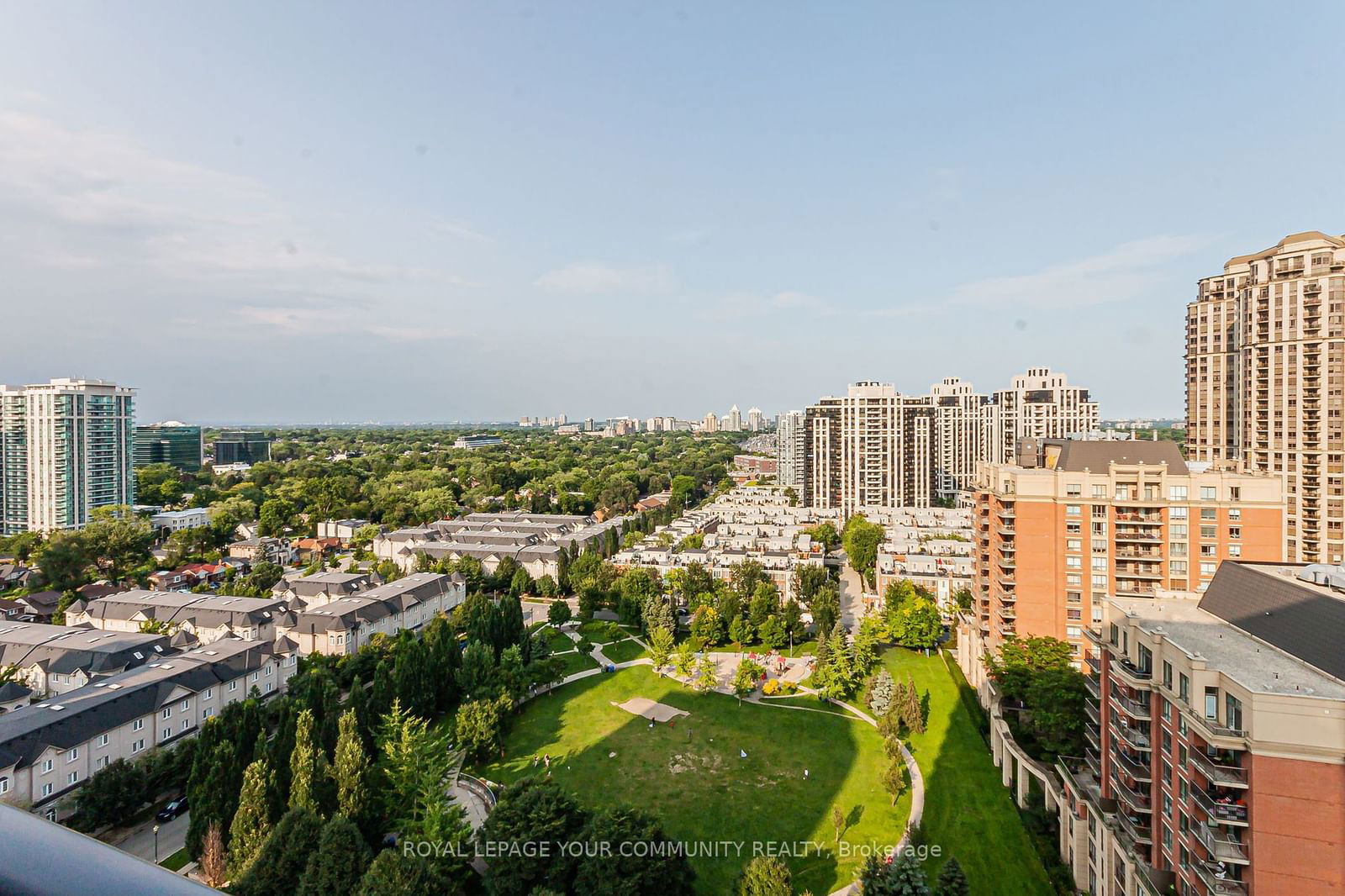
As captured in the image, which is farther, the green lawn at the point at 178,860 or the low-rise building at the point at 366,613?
the low-rise building at the point at 366,613

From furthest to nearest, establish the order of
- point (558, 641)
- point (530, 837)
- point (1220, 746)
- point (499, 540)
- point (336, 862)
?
point (499, 540), point (558, 641), point (530, 837), point (336, 862), point (1220, 746)

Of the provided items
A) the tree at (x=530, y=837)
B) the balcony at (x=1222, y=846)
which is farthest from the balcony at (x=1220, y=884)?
the tree at (x=530, y=837)

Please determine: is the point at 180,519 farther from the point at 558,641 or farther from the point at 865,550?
the point at 865,550

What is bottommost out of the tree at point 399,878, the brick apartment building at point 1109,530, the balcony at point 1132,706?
the tree at point 399,878

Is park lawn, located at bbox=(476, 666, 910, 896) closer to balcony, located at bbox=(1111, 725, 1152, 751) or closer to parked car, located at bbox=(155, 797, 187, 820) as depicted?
balcony, located at bbox=(1111, 725, 1152, 751)

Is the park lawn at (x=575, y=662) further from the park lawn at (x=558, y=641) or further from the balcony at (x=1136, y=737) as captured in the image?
the balcony at (x=1136, y=737)

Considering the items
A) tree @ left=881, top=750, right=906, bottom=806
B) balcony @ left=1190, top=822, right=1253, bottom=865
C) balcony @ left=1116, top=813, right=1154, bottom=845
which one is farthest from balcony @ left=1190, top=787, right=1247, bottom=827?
tree @ left=881, top=750, right=906, bottom=806

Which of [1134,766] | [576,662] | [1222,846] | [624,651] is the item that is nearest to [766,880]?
[1222,846]
